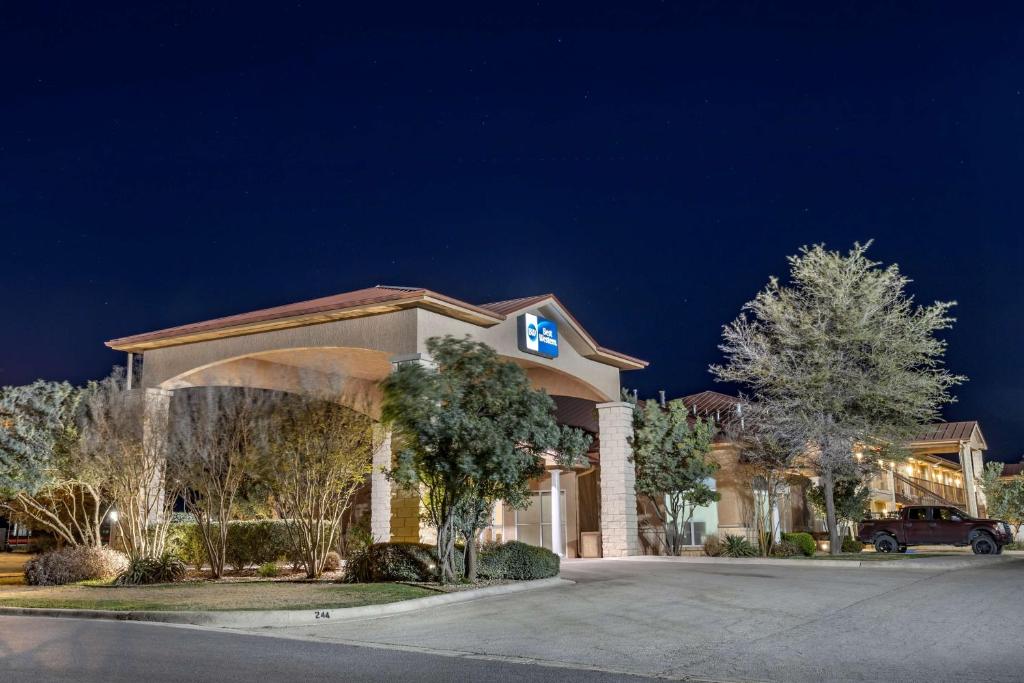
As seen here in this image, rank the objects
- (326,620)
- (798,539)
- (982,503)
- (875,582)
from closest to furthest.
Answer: (326,620)
(875,582)
(798,539)
(982,503)

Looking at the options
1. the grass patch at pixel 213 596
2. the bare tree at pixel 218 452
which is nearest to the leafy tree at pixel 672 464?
the bare tree at pixel 218 452

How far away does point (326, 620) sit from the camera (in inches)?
541

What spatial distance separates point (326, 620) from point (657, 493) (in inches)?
659

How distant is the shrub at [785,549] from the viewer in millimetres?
27297

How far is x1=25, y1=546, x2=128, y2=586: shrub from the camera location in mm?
20266

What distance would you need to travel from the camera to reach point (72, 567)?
2048cm

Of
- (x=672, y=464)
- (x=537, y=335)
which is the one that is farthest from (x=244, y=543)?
(x=672, y=464)

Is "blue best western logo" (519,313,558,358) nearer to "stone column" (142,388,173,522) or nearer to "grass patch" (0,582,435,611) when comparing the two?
"grass patch" (0,582,435,611)

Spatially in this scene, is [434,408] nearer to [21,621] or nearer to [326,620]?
[326,620]

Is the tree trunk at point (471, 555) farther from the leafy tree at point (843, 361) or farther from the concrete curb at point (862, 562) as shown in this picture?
the leafy tree at point (843, 361)

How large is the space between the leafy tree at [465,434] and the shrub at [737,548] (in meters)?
9.99

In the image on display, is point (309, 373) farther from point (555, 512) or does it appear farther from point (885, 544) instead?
point (885, 544)

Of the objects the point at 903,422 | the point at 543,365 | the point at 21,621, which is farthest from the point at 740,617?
the point at 903,422

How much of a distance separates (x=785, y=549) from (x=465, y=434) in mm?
14114
